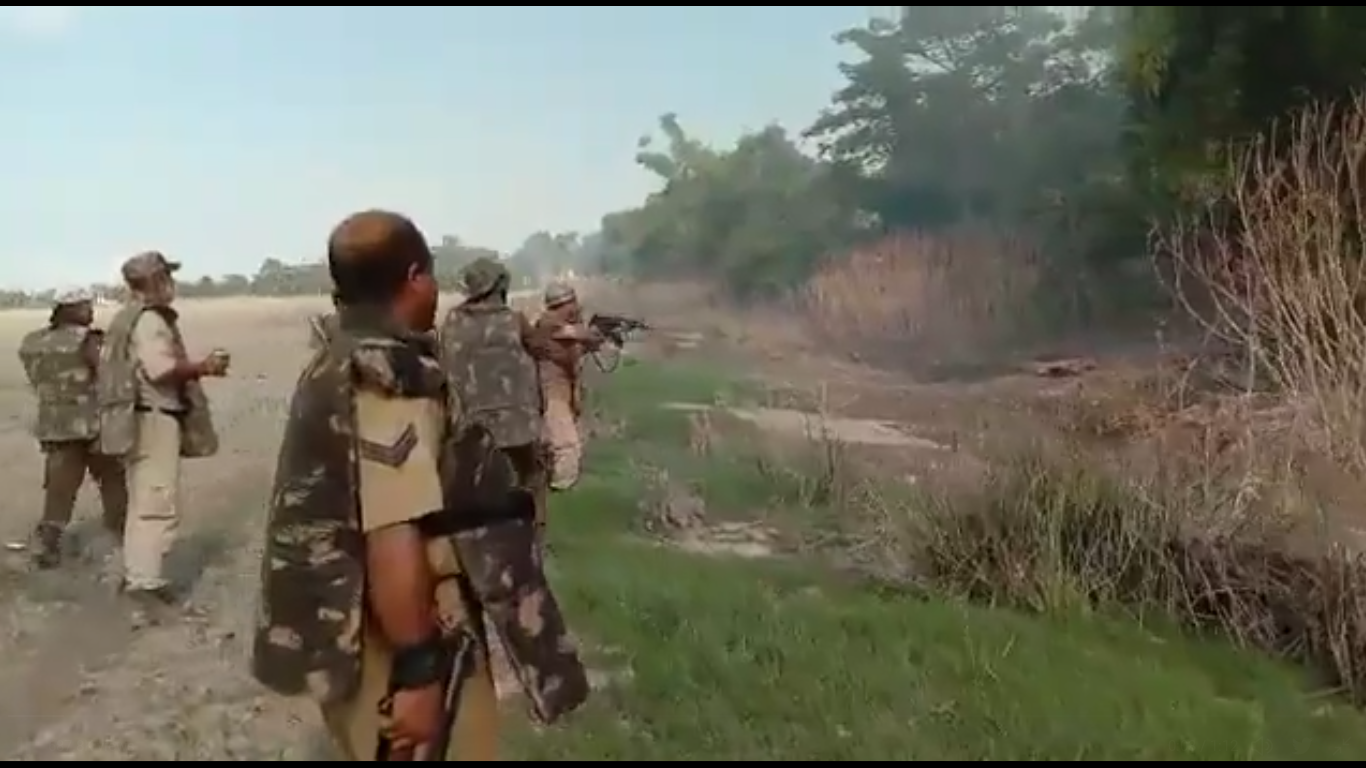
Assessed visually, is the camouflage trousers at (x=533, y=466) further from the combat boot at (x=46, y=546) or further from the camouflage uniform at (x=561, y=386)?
the combat boot at (x=46, y=546)

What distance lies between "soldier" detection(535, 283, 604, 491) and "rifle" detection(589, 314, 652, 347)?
14 millimetres

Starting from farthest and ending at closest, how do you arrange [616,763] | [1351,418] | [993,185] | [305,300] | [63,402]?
[993,185]
[1351,418]
[63,402]
[305,300]
[616,763]

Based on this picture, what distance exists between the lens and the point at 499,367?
190cm

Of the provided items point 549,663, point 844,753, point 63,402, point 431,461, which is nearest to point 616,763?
point 844,753

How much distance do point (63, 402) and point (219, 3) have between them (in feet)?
2.09

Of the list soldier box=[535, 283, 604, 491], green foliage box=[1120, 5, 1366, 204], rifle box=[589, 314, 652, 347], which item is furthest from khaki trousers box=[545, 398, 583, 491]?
green foliage box=[1120, 5, 1366, 204]

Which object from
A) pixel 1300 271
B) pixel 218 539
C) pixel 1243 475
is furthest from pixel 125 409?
pixel 1300 271

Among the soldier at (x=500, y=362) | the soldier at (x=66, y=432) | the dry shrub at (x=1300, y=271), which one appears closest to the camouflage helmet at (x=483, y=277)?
the soldier at (x=500, y=362)

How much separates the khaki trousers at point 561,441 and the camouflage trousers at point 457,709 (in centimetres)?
100

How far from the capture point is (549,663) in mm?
1083

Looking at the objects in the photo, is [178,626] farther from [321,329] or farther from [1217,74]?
[1217,74]

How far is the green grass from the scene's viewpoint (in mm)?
1441

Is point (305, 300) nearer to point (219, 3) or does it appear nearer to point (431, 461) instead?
Result: point (219, 3)

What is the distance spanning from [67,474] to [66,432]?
0.19 feet
